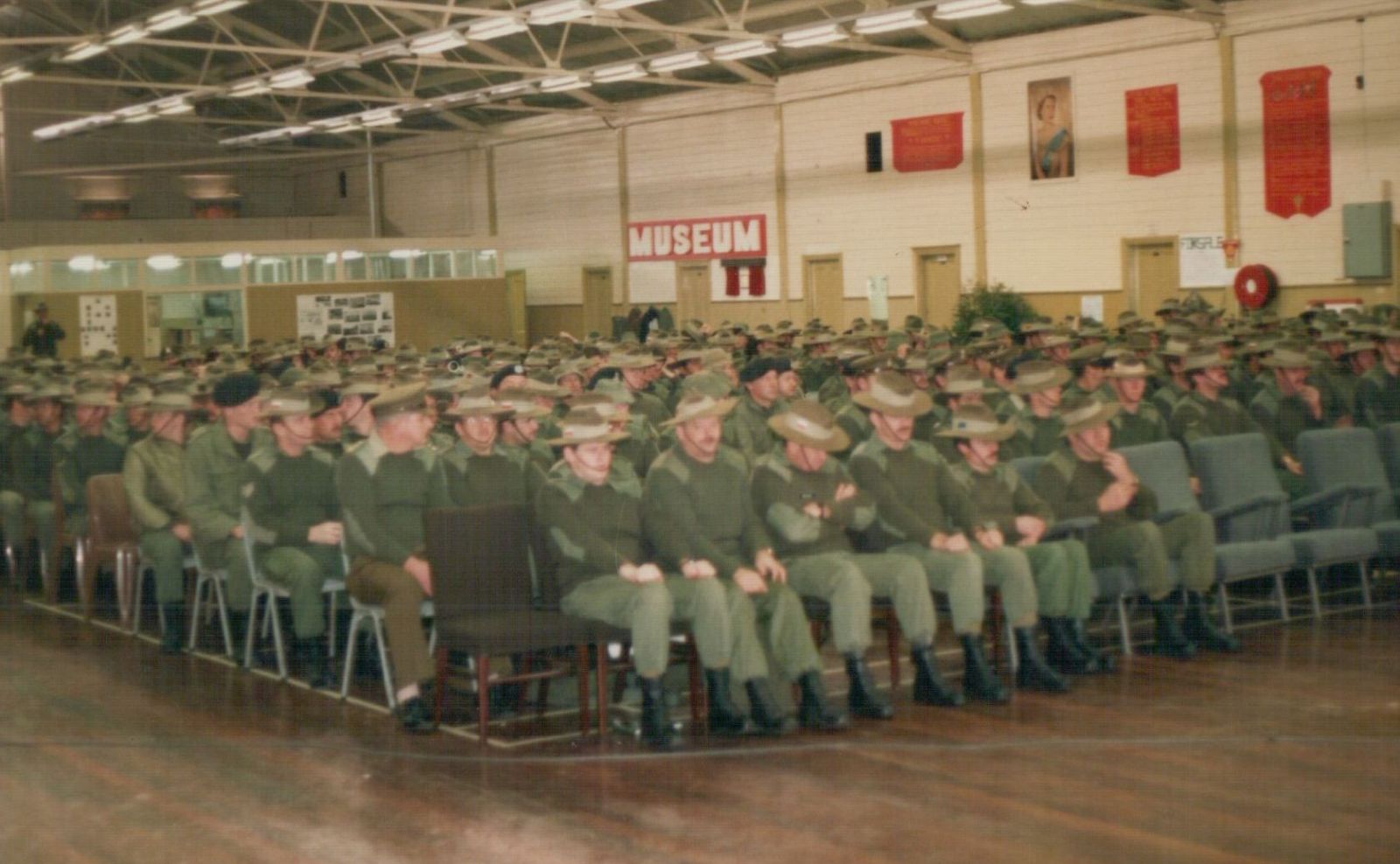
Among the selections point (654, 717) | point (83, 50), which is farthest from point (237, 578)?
point (83, 50)

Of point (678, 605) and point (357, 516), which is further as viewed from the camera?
point (357, 516)

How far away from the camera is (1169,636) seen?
24.4ft

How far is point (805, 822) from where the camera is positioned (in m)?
5.10

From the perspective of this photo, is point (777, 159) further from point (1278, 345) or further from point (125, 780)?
point (125, 780)

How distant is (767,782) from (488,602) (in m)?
1.41

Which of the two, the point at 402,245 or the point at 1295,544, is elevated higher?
the point at 402,245

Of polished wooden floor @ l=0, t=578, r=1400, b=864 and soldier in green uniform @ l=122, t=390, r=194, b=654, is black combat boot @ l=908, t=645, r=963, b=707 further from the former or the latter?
soldier in green uniform @ l=122, t=390, r=194, b=654

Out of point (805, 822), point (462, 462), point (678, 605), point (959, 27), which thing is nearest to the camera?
point (805, 822)

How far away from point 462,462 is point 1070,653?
2.75 metres

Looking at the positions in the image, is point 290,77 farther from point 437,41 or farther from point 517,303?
point 517,303

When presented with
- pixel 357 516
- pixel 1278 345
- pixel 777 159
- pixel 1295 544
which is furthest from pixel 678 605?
pixel 777 159

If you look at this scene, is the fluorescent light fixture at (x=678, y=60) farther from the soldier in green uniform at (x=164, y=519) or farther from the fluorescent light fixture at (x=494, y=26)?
the soldier in green uniform at (x=164, y=519)

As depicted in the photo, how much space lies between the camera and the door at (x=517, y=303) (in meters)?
30.8

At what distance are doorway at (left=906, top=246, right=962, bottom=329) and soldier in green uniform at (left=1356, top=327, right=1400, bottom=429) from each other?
36.6ft
